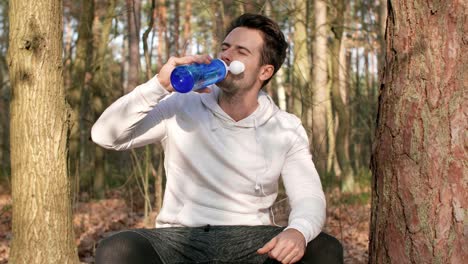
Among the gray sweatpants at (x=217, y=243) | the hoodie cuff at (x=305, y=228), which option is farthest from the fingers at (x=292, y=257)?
the gray sweatpants at (x=217, y=243)

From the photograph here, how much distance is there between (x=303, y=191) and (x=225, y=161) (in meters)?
0.37

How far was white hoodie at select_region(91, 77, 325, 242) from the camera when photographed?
2.69m

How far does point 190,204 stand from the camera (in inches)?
107

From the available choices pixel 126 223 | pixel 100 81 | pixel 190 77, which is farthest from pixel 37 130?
pixel 100 81

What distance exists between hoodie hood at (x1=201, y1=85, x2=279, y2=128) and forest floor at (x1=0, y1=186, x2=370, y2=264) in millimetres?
2030

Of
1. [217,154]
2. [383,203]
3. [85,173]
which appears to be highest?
[217,154]

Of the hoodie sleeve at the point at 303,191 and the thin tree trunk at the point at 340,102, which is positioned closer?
the hoodie sleeve at the point at 303,191

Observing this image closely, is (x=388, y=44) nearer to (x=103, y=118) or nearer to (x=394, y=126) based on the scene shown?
(x=394, y=126)

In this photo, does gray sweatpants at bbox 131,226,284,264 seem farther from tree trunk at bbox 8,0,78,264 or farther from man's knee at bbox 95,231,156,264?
tree trunk at bbox 8,0,78,264

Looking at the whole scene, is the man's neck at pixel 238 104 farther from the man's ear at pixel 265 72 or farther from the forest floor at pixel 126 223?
the forest floor at pixel 126 223

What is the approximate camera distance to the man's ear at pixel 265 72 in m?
3.08

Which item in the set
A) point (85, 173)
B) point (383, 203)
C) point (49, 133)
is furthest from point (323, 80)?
point (383, 203)

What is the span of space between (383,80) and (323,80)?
23.7 feet

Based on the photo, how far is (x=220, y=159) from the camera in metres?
Answer: 2.77
